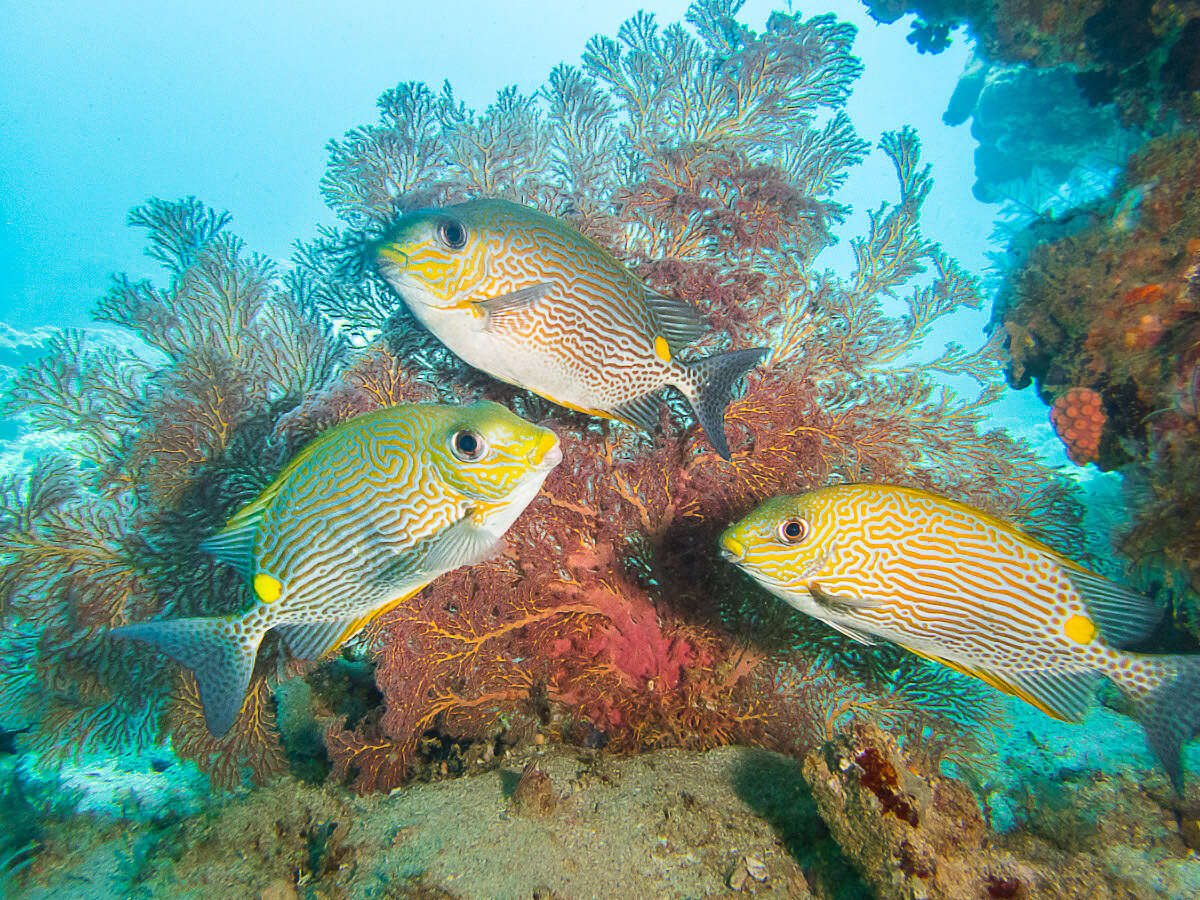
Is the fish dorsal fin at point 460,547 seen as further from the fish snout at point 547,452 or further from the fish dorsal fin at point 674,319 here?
the fish dorsal fin at point 674,319

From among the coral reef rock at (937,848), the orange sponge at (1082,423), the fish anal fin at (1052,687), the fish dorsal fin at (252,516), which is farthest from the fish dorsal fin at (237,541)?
the orange sponge at (1082,423)

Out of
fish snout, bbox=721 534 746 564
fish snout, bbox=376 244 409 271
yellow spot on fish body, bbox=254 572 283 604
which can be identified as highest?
fish snout, bbox=376 244 409 271

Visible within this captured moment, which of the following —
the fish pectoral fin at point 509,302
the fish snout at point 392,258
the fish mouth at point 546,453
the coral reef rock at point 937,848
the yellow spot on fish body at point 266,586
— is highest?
the fish snout at point 392,258

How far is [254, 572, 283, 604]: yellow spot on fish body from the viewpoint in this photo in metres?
2.05

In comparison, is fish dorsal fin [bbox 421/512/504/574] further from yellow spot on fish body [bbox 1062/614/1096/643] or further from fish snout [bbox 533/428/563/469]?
yellow spot on fish body [bbox 1062/614/1096/643]

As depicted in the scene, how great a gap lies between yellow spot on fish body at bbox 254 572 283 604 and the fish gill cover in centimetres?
132

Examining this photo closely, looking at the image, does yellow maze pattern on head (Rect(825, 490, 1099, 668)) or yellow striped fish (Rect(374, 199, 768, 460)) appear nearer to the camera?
yellow maze pattern on head (Rect(825, 490, 1099, 668))

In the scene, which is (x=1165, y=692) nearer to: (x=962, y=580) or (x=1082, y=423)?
(x=962, y=580)

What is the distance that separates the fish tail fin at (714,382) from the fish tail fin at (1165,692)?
1.87 meters

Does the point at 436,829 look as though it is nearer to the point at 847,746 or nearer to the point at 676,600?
the point at 676,600

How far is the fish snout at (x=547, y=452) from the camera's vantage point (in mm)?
2104

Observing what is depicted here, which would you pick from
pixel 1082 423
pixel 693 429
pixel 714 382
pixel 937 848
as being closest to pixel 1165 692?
pixel 937 848

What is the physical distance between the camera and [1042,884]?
2.27 meters

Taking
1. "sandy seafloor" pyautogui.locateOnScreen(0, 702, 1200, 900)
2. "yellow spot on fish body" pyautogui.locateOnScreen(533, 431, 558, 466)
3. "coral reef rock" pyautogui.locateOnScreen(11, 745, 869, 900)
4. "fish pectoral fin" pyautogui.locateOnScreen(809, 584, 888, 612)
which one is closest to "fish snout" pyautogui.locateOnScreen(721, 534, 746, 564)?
"fish pectoral fin" pyautogui.locateOnScreen(809, 584, 888, 612)
